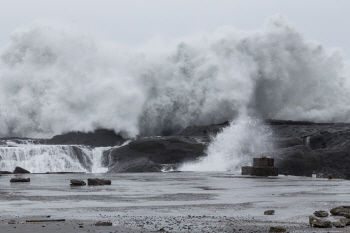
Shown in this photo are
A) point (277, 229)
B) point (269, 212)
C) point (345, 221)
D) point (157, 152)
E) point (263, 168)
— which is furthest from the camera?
point (157, 152)

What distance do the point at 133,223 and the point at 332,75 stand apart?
57.9 m

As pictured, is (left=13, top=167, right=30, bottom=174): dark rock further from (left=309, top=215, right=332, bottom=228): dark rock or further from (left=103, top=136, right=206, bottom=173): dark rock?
(left=309, top=215, right=332, bottom=228): dark rock

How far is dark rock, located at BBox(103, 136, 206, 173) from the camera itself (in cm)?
4425

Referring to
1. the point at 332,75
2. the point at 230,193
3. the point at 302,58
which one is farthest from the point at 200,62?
the point at 230,193

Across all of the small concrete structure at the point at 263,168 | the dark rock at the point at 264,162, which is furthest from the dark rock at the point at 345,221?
the dark rock at the point at 264,162

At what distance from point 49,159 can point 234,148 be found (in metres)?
13.5

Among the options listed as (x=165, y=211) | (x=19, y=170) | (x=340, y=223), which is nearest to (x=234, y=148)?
(x=19, y=170)

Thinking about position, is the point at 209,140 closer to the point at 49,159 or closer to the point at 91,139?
the point at 91,139

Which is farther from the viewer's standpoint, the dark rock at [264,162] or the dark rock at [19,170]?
the dark rock at [19,170]

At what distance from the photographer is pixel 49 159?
141 ft

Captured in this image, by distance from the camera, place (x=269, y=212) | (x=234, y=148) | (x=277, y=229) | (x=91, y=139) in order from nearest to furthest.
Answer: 1. (x=277, y=229)
2. (x=269, y=212)
3. (x=234, y=148)
4. (x=91, y=139)

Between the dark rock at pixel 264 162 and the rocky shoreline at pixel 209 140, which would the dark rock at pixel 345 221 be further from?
the rocky shoreline at pixel 209 140

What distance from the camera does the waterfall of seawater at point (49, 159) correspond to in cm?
4228

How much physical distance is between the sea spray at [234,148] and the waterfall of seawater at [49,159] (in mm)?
6616
